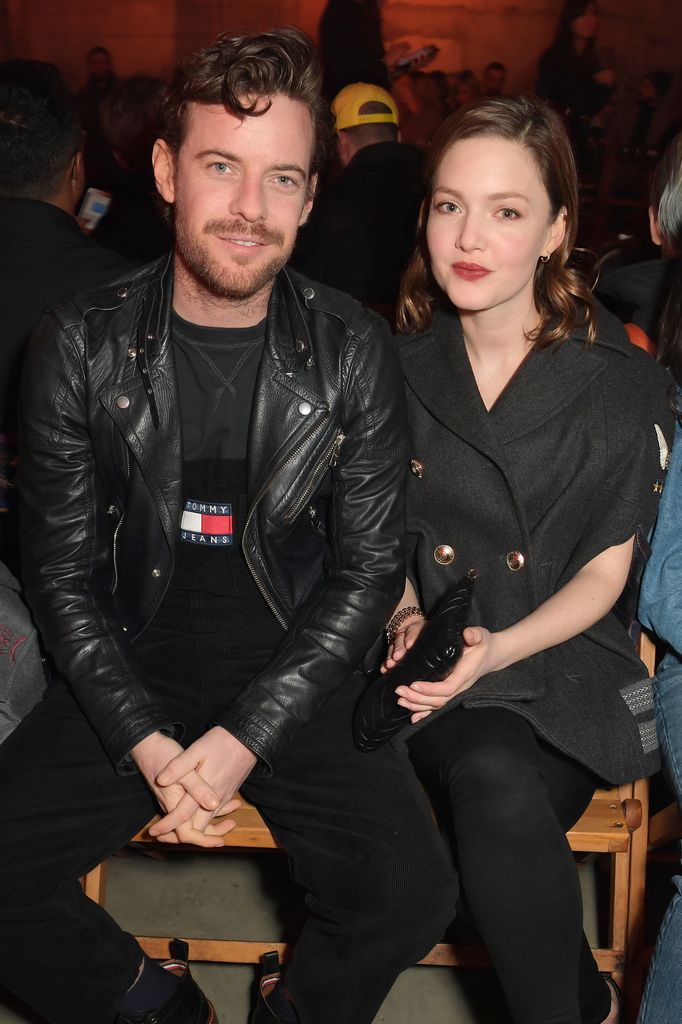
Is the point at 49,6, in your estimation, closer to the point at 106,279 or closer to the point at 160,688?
the point at 106,279

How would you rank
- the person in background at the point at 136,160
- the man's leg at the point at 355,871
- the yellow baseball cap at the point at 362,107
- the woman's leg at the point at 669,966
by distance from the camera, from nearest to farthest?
the woman's leg at the point at 669,966
the man's leg at the point at 355,871
the person in background at the point at 136,160
the yellow baseball cap at the point at 362,107

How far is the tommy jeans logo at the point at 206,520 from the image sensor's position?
221 centimetres

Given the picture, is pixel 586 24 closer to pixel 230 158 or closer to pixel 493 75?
pixel 493 75

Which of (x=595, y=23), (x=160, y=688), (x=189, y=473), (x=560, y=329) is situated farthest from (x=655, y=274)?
(x=595, y=23)

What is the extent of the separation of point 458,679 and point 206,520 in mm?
596

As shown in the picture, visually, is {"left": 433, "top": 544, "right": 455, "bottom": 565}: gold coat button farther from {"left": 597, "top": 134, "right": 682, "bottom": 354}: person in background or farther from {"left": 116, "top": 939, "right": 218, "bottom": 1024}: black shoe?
{"left": 116, "top": 939, "right": 218, "bottom": 1024}: black shoe

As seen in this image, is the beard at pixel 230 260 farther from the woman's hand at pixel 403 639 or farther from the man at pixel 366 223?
the man at pixel 366 223

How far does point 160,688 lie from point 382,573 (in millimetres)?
511

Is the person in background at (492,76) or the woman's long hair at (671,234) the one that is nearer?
the woman's long hair at (671,234)

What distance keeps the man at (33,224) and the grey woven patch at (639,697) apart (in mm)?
1504

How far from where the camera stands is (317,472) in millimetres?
2197

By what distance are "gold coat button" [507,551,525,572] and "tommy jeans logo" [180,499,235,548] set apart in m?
0.57

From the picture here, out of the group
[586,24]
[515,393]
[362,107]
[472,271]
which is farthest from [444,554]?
[586,24]

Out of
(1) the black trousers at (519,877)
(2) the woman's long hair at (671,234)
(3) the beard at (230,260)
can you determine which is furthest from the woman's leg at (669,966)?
(3) the beard at (230,260)
